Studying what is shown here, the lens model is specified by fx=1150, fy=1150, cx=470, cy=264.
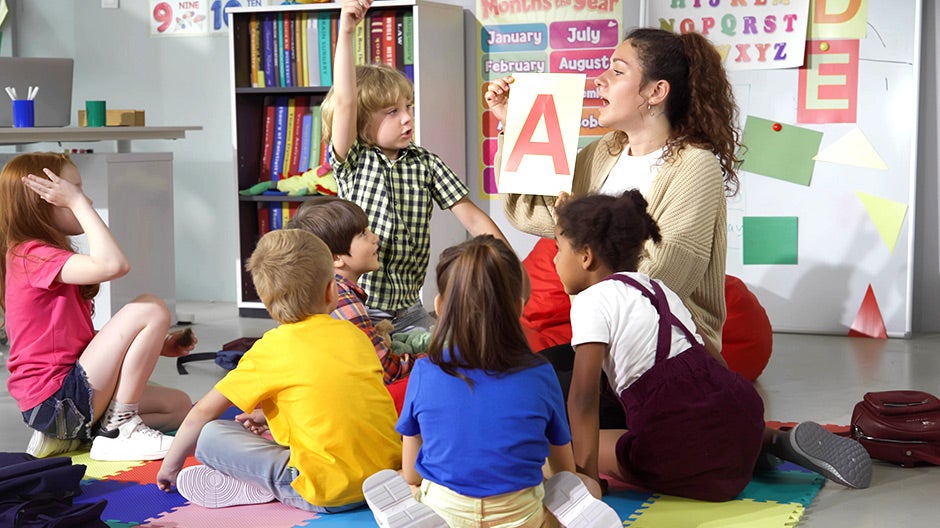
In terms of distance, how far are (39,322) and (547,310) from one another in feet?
5.24

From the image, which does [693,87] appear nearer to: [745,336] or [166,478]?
[745,336]

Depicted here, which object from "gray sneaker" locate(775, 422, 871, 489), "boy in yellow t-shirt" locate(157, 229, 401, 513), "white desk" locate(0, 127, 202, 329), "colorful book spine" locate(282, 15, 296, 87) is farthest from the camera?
"colorful book spine" locate(282, 15, 296, 87)

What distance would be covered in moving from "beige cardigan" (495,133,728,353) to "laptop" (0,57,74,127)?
269cm

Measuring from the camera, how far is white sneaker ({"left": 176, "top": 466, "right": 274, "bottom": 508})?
2473mm

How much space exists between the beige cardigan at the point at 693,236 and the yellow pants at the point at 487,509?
0.84 metres

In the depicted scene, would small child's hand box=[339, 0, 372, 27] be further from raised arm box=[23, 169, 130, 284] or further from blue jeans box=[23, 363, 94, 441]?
blue jeans box=[23, 363, 94, 441]

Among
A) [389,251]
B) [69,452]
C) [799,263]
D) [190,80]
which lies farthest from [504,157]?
[190,80]

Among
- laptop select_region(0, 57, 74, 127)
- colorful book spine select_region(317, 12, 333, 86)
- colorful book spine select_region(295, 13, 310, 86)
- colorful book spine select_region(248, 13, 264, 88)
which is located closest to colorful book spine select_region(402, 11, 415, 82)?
colorful book spine select_region(317, 12, 333, 86)

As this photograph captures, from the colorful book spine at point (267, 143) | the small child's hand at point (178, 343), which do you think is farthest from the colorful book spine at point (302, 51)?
the small child's hand at point (178, 343)

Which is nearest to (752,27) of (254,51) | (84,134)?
(254,51)

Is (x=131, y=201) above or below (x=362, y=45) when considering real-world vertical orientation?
below

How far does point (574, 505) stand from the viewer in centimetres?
205

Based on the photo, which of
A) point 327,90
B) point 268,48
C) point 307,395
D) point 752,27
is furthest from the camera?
point 268,48

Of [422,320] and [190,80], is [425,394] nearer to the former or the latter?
[422,320]
